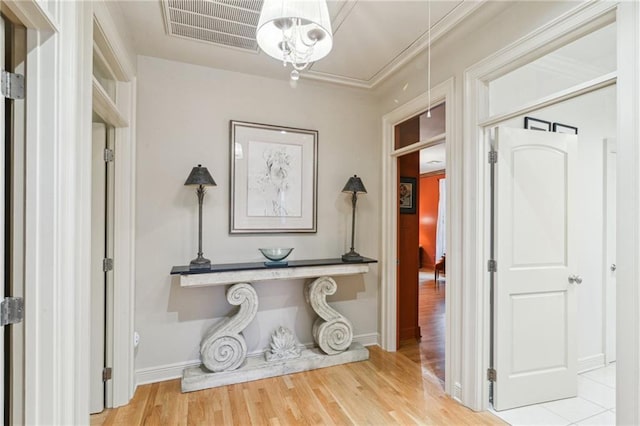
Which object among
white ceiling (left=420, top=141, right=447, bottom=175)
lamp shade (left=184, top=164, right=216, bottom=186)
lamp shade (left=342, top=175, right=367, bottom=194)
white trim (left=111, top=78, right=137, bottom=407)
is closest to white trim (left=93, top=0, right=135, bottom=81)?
white trim (left=111, top=78, right=137, bottom=407)

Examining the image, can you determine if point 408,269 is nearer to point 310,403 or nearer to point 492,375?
point 492,375

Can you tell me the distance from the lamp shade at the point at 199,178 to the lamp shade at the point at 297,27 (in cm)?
130

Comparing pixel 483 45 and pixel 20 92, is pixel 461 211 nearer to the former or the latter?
pixel 483 45

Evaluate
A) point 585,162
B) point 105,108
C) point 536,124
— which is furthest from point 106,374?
point 585,162

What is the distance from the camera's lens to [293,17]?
1.25 metres

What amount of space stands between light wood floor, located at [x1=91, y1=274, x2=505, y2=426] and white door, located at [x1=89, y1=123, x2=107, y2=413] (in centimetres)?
21

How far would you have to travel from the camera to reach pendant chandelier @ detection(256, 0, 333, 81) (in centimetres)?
127

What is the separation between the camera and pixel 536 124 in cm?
261

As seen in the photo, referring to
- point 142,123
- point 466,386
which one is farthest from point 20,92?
point 466,386

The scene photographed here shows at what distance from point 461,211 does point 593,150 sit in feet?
5.37

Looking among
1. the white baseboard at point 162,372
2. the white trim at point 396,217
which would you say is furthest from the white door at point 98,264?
the white trim at point 396,217

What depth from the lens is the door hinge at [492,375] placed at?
88.4 inches

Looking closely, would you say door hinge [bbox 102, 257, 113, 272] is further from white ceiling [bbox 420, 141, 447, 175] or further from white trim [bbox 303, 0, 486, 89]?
white ceiling [bbox 420, 141, 447, 175]

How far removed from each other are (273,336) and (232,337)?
428 mm
